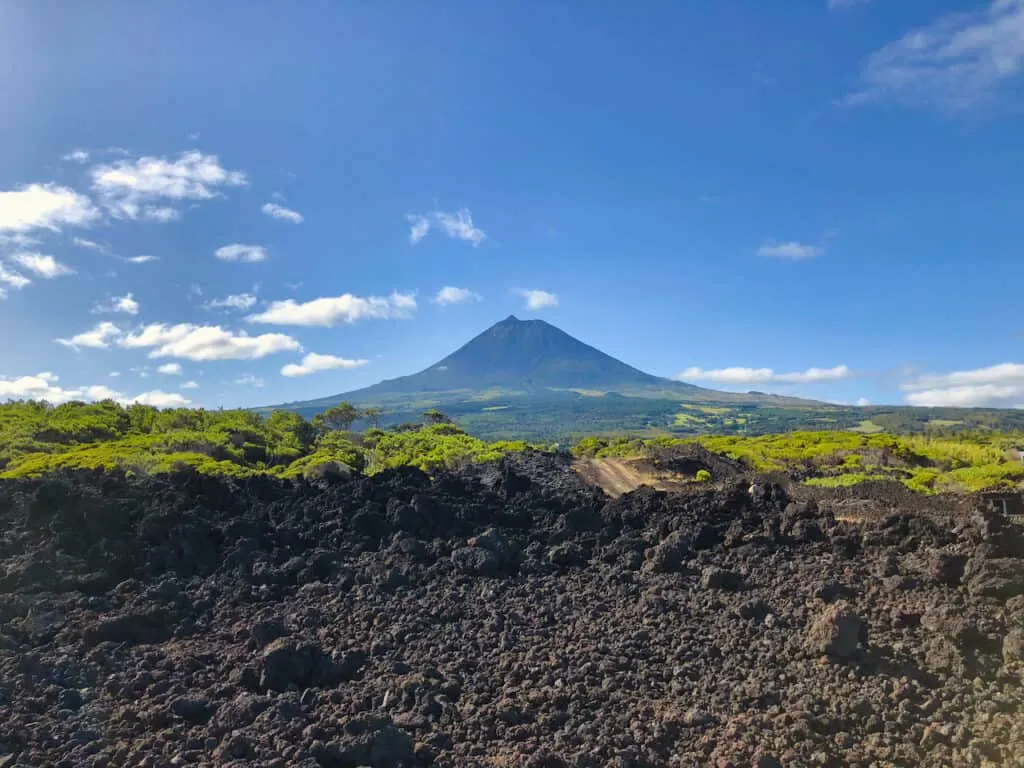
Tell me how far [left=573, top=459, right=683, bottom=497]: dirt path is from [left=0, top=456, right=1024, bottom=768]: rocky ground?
909 cm

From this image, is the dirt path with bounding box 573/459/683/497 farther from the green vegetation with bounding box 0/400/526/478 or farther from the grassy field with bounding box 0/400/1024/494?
the green vegetation with bounding box 0/400/526/478

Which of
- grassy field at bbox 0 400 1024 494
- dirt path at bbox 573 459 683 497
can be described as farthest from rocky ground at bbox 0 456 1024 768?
grassy field at bbox 0 400 1024 494

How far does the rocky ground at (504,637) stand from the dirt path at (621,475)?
909 centimetres

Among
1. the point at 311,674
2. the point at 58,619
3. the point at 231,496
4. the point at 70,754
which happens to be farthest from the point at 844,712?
the point at 231,496

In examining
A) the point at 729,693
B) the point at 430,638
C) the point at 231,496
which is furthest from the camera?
the point at 231,496

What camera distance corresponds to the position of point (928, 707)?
23.6 feet

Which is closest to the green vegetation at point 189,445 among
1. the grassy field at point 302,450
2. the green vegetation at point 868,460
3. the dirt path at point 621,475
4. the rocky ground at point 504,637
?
the grassy field at point 302,450

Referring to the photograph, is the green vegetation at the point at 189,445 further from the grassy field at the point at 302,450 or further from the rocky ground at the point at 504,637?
the rocky ground at the point at 504,637

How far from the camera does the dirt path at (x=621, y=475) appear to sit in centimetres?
2459

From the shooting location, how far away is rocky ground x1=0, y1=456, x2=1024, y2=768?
274 inches

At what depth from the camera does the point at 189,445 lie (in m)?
29.2

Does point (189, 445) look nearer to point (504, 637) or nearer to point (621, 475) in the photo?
point (621, 475)

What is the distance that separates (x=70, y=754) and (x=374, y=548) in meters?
7.30

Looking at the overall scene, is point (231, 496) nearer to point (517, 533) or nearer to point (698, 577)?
point (517, 533)
